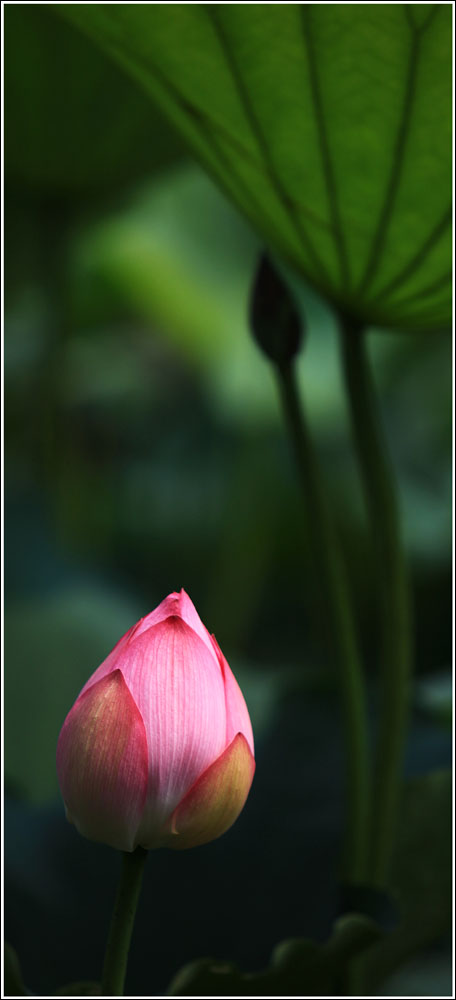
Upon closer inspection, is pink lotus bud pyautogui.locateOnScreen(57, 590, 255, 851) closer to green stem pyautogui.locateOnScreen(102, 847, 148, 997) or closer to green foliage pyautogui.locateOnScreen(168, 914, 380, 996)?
green stem pyautogui.locateOnScreen(102, 847, 148, 997)

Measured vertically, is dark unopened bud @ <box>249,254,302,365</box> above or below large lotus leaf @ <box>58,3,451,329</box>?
below

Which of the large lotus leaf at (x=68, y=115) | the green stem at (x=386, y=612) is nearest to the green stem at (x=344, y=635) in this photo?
the green stem at (x=386, y=612)

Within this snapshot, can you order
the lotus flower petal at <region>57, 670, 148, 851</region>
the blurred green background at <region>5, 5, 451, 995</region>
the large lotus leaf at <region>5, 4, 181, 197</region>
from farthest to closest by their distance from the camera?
the large lotus leaf at <region>5, 4, 181, 197</region>, the blurred green background at <region>5, 5, 451, 995</region>, the lotus flower petal at <region>57, 670, 148, 851</region>

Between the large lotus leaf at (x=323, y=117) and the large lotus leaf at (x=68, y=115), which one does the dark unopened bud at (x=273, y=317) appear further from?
the large lotus leaf at (x=68, y=115)

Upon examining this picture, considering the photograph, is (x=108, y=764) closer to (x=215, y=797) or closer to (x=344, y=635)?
(x=215, y=797)

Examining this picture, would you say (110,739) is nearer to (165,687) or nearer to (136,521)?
(165,687)

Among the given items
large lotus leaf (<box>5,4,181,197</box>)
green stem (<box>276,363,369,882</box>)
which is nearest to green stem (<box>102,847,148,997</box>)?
green stem (<box>276,363,369,882</box>)
